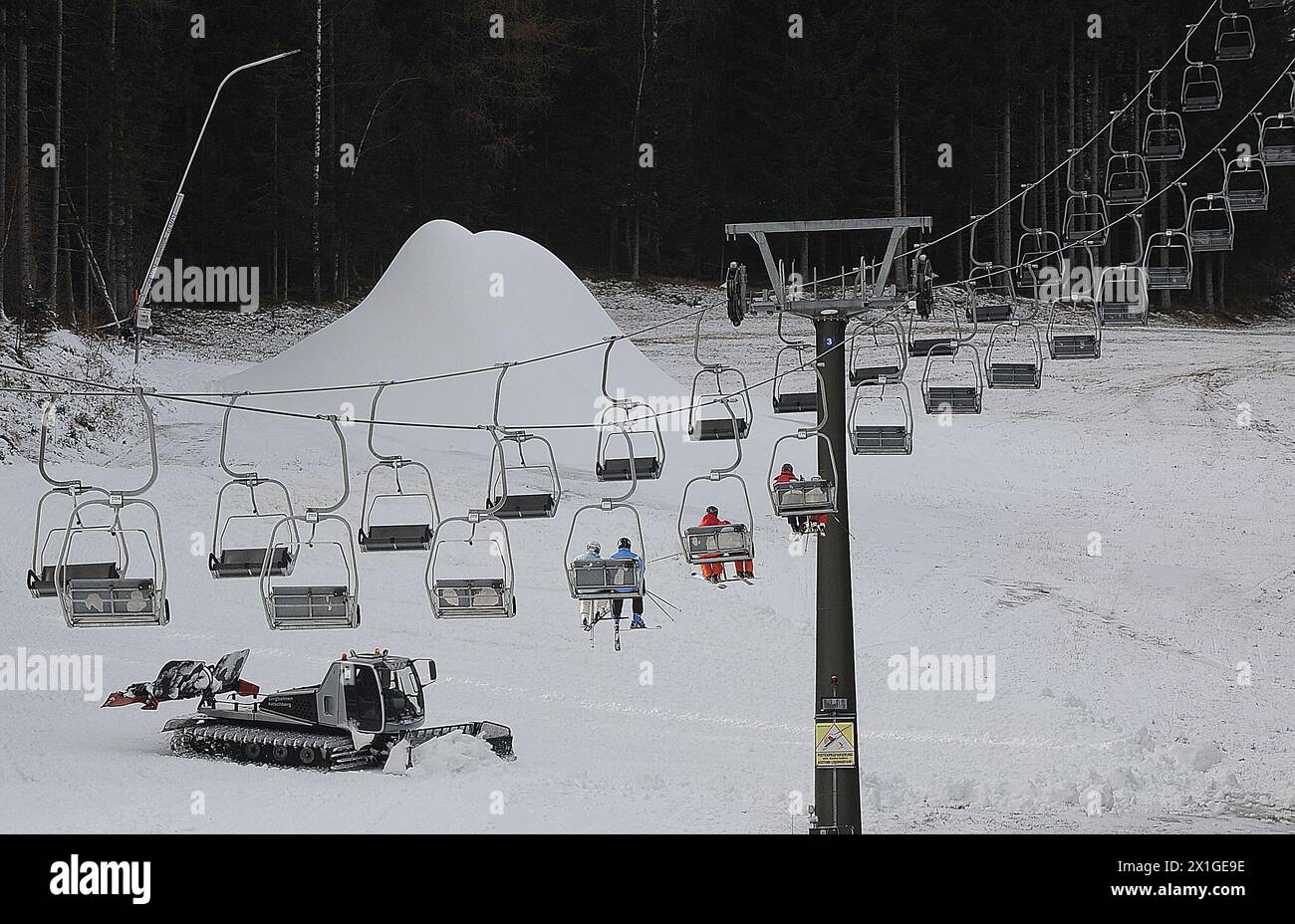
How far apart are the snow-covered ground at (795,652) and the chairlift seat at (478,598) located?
3.04 metres

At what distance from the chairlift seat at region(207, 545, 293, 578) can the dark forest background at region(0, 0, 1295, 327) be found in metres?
29.9

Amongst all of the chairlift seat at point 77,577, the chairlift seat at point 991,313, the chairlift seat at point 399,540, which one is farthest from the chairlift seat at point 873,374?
the chairlift seat at point 77,577

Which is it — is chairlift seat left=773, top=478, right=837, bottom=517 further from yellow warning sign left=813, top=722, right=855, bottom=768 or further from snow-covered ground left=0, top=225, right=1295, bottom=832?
snow-covered ground left=0, top=225, right=1295, bottom=832

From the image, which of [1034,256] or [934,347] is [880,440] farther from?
[1034,256]

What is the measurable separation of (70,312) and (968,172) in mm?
26394

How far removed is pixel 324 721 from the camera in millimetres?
16031

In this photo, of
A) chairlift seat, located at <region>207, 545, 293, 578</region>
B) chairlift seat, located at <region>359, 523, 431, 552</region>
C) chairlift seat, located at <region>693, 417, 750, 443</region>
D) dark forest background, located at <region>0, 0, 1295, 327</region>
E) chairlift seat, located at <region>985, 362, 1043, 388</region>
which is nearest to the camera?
chairlift seat, located at <region>207, 545, 293, 578</region>

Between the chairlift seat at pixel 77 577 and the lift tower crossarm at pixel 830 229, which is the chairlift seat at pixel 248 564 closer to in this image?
the chairlift seat at pixel 77 577

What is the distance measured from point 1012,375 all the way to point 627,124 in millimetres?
36576

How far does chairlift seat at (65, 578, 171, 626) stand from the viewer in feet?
33.4

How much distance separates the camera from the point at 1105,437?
1187 inches

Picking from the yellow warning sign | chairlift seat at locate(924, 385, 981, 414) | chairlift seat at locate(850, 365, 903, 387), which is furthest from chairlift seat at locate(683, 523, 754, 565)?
chairlift seat at locate(924, 385, 981, 414)

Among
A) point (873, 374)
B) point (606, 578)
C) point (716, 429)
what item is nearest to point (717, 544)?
point (606, 578)

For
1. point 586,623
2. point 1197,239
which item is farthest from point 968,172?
point 1197,239
